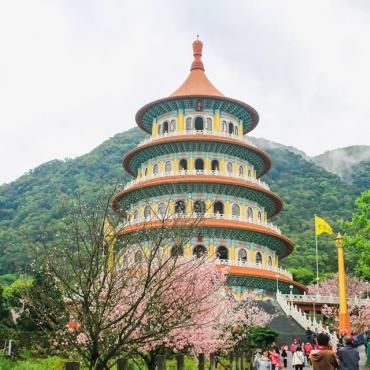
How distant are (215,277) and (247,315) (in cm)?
733

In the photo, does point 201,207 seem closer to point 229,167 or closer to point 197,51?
point 229,167

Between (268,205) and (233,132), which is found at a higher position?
(233,132)

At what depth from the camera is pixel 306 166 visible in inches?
4825

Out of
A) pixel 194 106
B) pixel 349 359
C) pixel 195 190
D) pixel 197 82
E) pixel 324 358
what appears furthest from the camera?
pixel 197 82

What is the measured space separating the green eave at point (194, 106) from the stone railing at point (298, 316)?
16.2m

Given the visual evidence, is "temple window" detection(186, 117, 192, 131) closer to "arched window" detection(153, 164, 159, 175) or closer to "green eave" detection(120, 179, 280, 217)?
"arched window" detection(153, 164, 159, 175)

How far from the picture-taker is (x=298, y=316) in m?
40.0

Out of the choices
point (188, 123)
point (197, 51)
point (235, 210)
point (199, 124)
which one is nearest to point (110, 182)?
point (197, 51)

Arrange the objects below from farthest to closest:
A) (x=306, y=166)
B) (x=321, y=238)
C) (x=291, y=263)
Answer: (x=306, y=166) → (x=321, y=238) → (x=291, y=263)

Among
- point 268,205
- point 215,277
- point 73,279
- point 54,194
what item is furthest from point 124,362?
point 54,194

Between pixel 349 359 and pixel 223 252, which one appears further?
pixel 223 252

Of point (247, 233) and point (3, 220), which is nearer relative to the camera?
point (247, 233)

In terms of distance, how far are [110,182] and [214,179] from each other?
5188cm

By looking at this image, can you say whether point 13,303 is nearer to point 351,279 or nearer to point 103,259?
point 103,259
